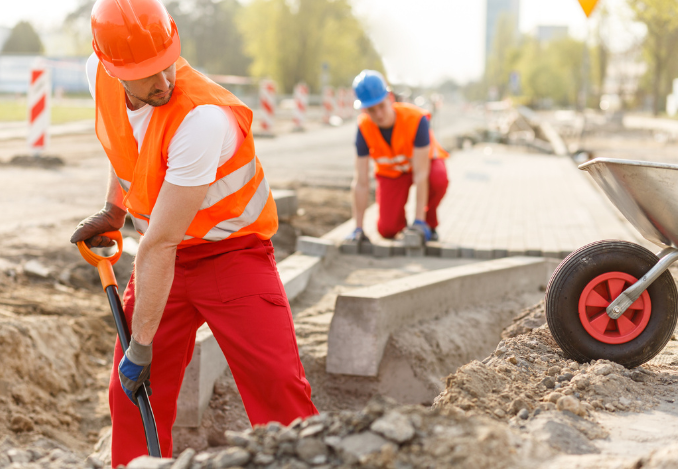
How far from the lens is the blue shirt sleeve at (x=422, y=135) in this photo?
6.05m

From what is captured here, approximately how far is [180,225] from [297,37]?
4529cm

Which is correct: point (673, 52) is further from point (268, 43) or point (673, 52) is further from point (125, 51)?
point (125, 51)

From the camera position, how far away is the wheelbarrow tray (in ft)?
9.48

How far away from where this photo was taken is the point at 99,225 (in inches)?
117

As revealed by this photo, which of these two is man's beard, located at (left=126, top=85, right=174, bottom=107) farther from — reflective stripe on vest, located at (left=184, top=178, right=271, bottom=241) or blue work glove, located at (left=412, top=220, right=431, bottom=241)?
blue work glove, located at (left=412, top=220, right=431, bottom=241)

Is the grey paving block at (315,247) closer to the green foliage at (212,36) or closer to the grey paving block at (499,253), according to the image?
the grey paving block at (499,253)

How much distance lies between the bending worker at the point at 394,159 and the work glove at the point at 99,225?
126 inches

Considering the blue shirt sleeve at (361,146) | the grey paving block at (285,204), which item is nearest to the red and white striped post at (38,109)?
the grey paving block at (285,204)

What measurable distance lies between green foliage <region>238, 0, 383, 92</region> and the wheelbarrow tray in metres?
44.2

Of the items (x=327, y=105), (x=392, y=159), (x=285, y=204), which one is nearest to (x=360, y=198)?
(x=392, y=159)

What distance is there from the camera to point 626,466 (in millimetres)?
2014

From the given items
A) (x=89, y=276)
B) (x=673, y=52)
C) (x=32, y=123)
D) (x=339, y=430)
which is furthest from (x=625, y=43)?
(x=339, y=430)

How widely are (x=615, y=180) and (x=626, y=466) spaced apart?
4.79ft

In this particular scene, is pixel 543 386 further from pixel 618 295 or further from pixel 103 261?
pixel 103 261
